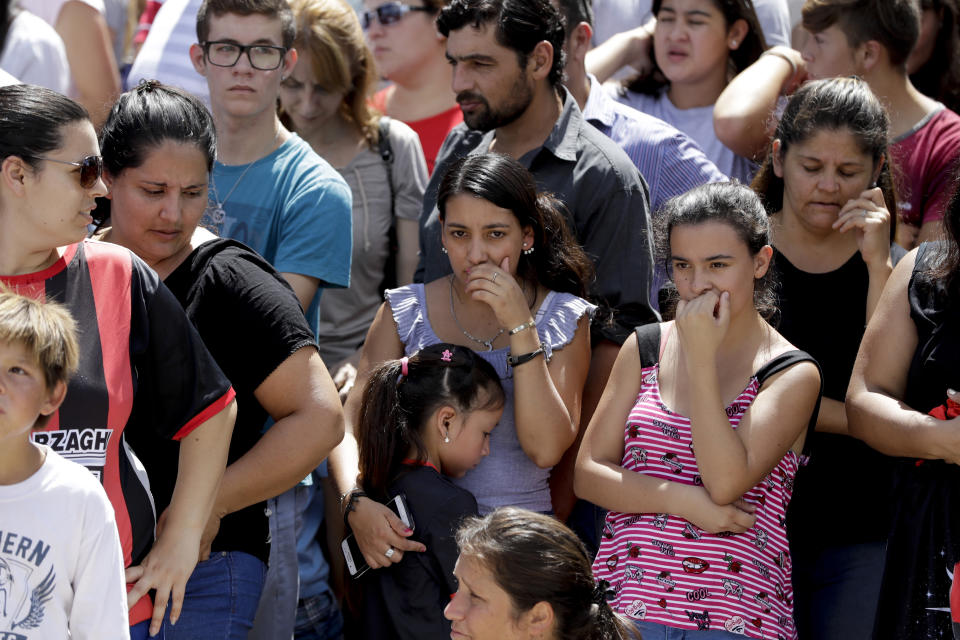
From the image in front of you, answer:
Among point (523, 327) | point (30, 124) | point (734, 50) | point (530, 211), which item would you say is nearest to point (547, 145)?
point (530, 211)

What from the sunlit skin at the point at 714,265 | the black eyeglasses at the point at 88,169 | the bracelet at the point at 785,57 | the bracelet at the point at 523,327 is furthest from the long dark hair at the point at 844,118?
the black eyeglasses at the point at 88,169

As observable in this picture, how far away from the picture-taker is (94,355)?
2.49 meters

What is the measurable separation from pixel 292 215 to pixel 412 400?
0.80 metres

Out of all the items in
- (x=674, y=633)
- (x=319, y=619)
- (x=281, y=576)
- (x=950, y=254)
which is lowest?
(x=319, y=619)

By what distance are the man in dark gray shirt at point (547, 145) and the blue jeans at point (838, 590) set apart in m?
0.82

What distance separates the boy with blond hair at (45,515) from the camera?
2264mm

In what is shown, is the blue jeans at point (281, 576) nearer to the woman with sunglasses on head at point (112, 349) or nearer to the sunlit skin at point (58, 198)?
the woman with sunglasses on head at point (112, 349)

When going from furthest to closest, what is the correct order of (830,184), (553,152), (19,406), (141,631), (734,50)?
(734,50)
(553,152)
(830,184)
(141,631)
(19,406)

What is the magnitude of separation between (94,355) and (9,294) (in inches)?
9.0

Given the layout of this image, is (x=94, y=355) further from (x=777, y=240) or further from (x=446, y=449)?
(x=777, y=240)

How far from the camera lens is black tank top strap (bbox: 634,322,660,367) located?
3156mm

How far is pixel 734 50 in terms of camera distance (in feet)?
15.5

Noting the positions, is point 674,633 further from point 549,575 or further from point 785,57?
point 785,57

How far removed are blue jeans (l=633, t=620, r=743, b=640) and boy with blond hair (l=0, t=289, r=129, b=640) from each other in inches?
47.3
